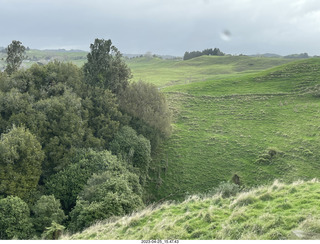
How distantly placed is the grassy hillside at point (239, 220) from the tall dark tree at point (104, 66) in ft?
85.8

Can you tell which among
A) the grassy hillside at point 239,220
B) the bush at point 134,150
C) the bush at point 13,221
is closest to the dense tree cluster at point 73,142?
the bush at point 13,221

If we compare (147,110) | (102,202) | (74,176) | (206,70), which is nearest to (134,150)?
(147,110)

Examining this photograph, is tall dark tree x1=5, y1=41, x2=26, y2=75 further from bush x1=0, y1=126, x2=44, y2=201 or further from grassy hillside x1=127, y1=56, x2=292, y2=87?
grassy hillside x1=127, y1=56, x2=292, y2=87

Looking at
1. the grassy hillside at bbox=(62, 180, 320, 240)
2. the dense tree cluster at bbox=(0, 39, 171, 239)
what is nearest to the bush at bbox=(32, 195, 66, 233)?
the dense tree cluster at bbox=(0, 39, 171, 239)

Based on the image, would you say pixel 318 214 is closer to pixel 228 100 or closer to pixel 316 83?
pixel 228 100

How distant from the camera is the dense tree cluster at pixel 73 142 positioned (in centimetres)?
2028

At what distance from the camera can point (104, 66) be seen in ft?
127

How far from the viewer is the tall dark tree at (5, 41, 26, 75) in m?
38.4

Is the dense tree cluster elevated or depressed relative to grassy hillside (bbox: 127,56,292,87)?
depressed

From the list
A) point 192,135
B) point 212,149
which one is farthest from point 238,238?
point 192,135

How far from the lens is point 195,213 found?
14438 mm

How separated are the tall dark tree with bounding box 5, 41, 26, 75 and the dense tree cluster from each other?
20cm

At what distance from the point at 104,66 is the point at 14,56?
13.7m

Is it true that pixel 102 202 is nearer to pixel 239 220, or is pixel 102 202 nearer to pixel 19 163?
pixel 19 163
